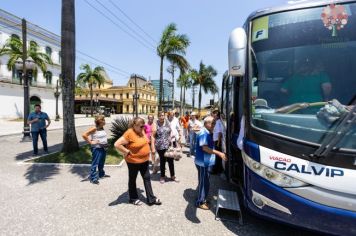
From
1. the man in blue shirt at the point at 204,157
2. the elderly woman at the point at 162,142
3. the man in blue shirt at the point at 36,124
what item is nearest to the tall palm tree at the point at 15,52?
the man in blue shirt at the point at 36,124

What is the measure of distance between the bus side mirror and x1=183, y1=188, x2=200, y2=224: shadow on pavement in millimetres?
2438

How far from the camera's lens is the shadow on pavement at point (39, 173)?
5516 mm

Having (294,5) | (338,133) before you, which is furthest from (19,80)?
(338,133)

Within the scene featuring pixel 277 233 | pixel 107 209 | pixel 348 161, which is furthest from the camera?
pixel 107 209

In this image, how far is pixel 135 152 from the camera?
407 cm

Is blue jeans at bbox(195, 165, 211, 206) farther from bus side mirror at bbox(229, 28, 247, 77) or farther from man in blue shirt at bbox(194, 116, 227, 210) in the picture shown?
bus side mirror at bbox(229, 28, 247, 77)

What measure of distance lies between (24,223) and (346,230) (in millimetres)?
4339

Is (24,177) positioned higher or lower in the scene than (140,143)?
lower

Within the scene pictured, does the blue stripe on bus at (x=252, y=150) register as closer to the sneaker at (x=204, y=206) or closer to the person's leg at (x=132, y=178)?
the sneaker at (x=204, y=206)

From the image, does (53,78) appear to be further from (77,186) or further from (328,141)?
(328,141)

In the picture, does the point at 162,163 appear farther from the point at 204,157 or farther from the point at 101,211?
the point at 101,211

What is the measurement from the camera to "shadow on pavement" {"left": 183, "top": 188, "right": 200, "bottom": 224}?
374 centimetres

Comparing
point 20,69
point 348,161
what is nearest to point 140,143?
point 348,161

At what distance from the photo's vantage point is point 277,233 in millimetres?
3352
